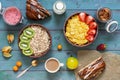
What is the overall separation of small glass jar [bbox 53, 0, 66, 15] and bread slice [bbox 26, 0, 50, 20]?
0.14ft

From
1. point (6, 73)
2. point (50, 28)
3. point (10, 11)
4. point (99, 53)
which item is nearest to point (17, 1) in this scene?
point (10, 11)

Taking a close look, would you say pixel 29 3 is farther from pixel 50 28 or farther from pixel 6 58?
pixel 6 58

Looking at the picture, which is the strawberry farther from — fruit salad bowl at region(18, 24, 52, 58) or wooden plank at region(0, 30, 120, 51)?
fruit salad bowl at region(18, 24, 52, 58)

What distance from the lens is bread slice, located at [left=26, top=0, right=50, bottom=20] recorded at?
1.54 metres

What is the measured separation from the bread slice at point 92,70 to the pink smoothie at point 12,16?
1.14 ft

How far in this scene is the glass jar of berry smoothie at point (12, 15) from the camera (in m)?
1.54

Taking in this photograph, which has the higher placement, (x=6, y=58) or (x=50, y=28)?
(x=50, y=28)

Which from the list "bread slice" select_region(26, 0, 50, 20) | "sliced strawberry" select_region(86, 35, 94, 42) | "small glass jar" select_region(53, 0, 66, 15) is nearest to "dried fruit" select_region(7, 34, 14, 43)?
"bread slice" select_region(26, 0, 50, 20)

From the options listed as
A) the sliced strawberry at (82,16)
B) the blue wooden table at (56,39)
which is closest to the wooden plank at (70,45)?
the blue wooden table at (56,39)

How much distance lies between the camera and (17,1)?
160 centimetres

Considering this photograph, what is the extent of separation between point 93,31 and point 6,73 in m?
0.41

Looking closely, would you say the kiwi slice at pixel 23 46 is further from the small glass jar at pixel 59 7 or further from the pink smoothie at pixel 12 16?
the small glass jar at pixel 59 7

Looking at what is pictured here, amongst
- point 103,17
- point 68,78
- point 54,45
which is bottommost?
point 68,78

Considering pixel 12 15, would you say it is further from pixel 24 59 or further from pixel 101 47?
pixel 101 47
